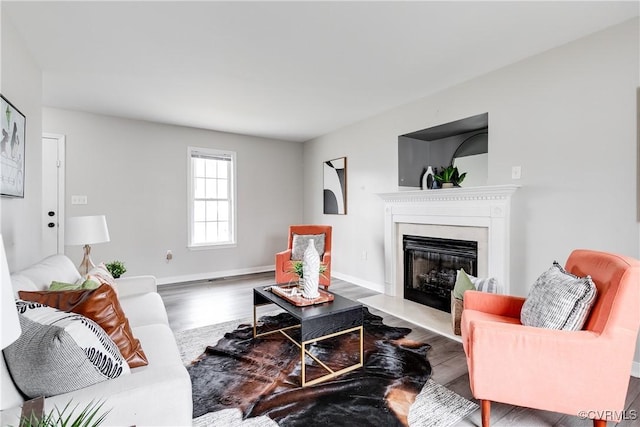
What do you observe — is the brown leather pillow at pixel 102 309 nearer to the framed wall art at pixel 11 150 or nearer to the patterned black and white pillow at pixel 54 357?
the patterned black and white pillow at pixel 54 357

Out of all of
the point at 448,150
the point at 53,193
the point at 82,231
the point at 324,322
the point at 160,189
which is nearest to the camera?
the point at 324,322

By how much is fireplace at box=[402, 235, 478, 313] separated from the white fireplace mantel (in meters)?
0.16

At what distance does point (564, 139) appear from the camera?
7.86 feet

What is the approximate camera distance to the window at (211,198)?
486 cm

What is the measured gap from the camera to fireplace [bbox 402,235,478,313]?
3123mm

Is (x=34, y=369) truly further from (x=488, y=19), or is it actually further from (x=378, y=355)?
(x=488, y=19)

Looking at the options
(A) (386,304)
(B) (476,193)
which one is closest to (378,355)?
(A) (386,304)

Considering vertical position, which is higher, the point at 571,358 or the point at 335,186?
the point at 335,186

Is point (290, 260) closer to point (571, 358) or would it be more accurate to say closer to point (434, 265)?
point (434, 265)

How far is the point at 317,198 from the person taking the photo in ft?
17.9

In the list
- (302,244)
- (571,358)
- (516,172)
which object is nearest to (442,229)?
(516,172)

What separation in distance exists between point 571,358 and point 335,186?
3816mm

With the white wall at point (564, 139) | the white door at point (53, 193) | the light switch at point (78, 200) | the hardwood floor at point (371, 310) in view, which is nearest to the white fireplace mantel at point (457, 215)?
the white wall at point (564, 139)

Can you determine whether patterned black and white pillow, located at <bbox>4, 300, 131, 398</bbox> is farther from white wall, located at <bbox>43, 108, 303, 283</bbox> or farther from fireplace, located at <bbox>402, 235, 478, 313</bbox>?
white wall, located at <bbox>43, 108, 303, 283</bbox>
